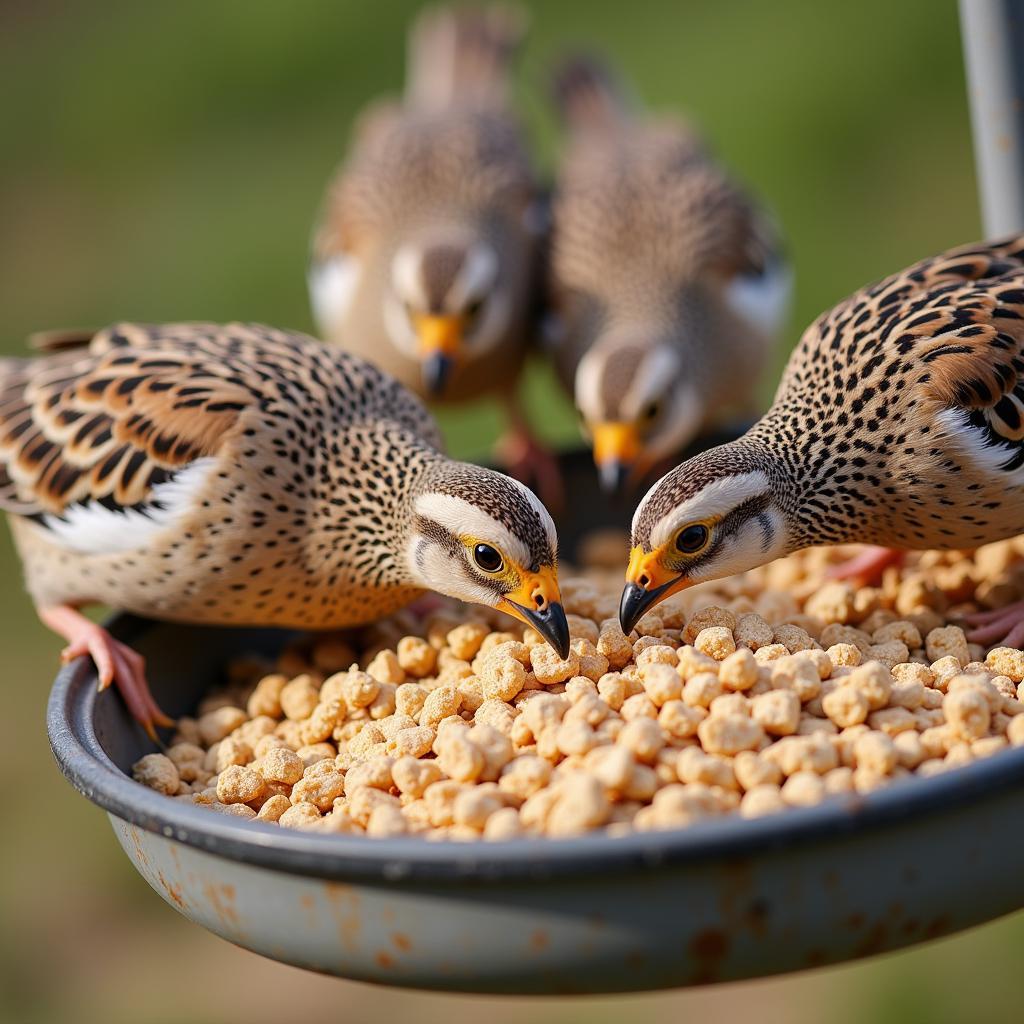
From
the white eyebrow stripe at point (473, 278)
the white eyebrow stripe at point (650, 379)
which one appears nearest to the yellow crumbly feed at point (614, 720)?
the white eyebrow stripe at point (650, 379)

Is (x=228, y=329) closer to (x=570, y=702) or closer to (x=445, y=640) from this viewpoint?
(x=445, y=640)

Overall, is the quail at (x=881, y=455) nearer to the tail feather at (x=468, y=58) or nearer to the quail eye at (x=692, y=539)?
the quail eye at (x=692, y=539)

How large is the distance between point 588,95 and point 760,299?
1581 mm

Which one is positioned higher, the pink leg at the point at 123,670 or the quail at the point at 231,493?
the quail at the point at 231,493

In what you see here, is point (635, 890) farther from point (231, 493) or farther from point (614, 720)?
point (231, 493)

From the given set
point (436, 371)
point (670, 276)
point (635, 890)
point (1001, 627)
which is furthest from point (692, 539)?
point (670, 276)

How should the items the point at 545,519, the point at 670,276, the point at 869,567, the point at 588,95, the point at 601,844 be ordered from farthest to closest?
the point at 588,95
the point at 670,276
the point at 869,567
the point at 545,519
the point at 601,844

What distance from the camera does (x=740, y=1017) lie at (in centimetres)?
498

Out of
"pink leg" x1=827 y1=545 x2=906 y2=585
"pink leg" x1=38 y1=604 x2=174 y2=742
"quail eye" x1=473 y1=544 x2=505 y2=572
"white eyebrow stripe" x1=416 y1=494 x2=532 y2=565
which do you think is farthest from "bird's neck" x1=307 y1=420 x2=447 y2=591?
"pink leg" x1=827 y1=545 x2=906 y2=585

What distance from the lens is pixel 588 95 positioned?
20.2 ft

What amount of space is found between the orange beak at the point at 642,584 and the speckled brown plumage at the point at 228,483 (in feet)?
1.42

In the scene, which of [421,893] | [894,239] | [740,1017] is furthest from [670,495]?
[894,239]

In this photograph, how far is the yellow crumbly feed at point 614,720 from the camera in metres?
2.21

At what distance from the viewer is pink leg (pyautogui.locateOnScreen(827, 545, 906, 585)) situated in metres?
3.41
